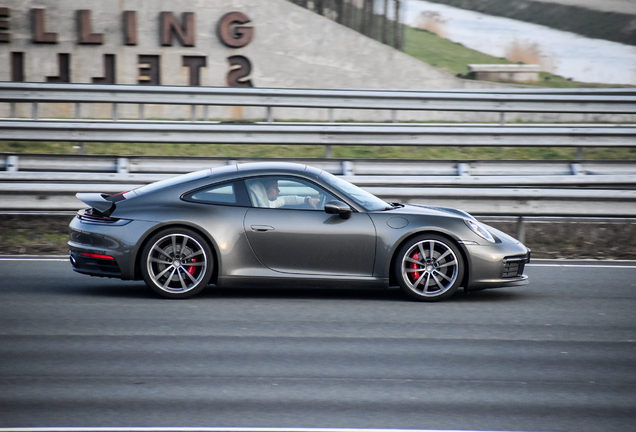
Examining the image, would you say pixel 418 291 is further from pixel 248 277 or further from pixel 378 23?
pixel 378 23

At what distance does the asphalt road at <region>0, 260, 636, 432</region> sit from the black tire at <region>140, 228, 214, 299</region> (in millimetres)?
148

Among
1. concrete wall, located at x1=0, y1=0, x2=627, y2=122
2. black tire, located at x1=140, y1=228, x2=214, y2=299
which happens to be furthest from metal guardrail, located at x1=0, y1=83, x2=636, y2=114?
black tire, located at x1=140, y1=228, x2=214, y2=299

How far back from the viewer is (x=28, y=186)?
10383 millimetres

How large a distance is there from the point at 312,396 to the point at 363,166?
302 inches

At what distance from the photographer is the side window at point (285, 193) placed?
7.62 m

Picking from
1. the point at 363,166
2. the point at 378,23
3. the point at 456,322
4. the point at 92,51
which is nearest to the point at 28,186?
the point at 363,166

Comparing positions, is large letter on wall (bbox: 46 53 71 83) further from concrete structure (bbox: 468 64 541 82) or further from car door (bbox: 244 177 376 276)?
car door (bbox: 244 177 376 276)

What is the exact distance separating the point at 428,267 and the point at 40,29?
16.1 meters

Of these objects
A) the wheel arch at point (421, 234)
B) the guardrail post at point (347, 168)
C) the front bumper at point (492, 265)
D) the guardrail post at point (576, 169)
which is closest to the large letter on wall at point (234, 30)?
the guardrail post at point (347, 168)

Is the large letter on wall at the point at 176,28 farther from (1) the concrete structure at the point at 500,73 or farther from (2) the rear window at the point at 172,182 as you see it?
(2) the rear window at the point at 172,182

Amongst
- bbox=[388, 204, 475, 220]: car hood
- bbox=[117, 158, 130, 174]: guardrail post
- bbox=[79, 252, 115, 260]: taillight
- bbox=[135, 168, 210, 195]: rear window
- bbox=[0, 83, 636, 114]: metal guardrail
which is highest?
bbox=[0, 83, 636, 114]: metal guardrail

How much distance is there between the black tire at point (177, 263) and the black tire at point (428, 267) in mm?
1704

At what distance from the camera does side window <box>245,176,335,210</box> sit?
7.62 metres

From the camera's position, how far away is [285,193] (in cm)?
768
